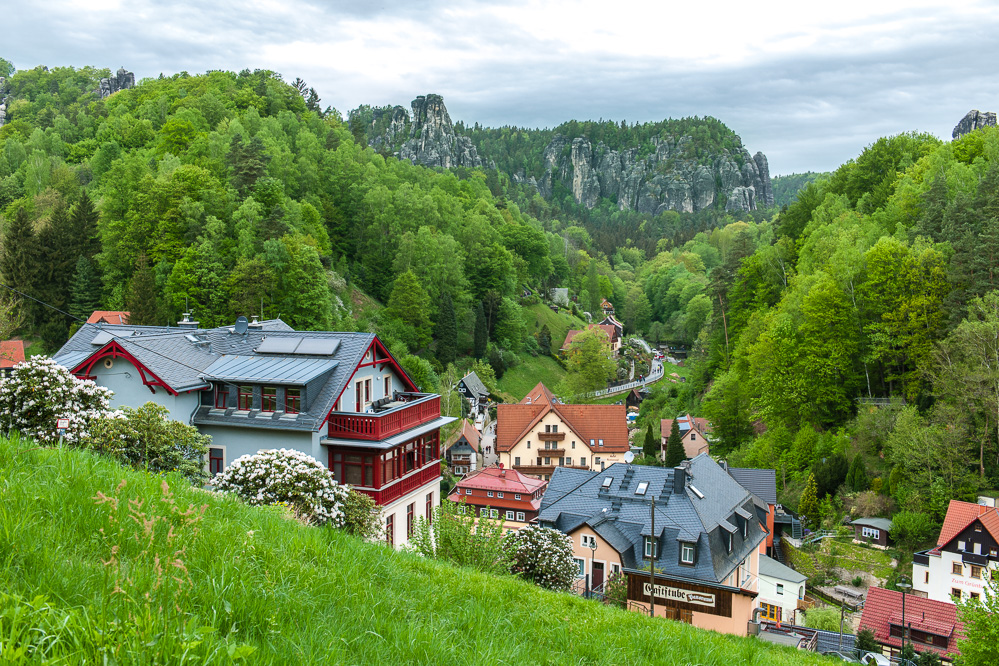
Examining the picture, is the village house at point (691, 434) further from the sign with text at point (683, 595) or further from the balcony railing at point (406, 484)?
the balcony railing at point (406, 484)

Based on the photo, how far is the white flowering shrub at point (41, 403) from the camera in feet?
41.1

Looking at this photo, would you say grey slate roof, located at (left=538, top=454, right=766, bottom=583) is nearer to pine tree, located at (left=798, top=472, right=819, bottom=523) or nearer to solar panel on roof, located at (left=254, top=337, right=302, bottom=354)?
pine tree, located at (left=798, top=472, right=819, bottom=523)

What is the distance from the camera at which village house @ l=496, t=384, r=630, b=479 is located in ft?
184

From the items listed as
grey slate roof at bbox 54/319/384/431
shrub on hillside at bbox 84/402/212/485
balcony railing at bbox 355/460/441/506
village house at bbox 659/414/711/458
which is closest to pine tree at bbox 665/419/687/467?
village house at bbox 659/414/711/458

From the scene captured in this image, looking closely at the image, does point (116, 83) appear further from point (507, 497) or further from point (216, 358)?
point (216, 358)

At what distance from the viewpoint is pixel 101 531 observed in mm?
5000

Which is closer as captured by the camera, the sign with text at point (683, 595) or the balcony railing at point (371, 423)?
the balcony railing at point (371, 423)

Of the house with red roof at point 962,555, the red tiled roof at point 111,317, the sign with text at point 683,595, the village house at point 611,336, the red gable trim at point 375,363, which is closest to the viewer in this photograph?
the red gable trim at point 375,363

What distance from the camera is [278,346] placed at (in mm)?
22156

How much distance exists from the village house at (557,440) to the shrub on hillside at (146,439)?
41.1m

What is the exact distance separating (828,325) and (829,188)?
29.7 m

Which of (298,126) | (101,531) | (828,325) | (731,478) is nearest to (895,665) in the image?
(731,478)

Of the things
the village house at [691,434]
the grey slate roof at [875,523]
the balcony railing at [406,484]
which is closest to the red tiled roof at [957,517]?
the grey slate roof at [875,523]

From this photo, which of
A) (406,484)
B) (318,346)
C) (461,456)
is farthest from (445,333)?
(406,484)
